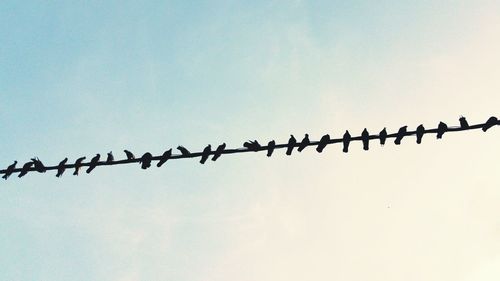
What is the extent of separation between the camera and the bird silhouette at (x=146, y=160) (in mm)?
11760

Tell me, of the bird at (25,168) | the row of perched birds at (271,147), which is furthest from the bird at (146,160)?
the bird at (25,168)

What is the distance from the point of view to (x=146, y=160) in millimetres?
11914

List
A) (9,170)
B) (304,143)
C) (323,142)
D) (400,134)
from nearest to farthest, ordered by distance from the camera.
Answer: (400,134), (323,142), (304,143), (9,170)

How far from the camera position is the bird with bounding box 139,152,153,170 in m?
Result: 11.8

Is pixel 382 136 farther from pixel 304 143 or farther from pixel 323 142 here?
pixel 304 143

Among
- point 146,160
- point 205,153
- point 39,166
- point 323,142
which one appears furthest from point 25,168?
point 323,142

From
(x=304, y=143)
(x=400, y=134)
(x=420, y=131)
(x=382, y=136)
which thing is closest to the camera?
(x=420, y=131)

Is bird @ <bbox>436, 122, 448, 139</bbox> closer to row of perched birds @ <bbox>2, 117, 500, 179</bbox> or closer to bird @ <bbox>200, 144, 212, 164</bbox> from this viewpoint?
row of perched birds @ <bbox>2, 117, 500, 179</bbox>

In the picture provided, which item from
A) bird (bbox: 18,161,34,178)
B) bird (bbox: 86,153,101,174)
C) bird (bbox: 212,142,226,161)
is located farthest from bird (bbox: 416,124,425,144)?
bird (bbox: 18,161,34,178)

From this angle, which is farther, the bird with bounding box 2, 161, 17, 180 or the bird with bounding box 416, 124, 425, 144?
the bird with bounding box 2, 161, 17, 180

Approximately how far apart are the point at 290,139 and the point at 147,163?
3.34 meters

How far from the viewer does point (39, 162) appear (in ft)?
43.8

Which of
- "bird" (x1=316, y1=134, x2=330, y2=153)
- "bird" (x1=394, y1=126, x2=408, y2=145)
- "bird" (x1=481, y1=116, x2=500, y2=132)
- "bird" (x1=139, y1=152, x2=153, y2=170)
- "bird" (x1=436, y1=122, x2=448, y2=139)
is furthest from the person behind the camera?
"bird" (x1=139, y1=152, x2=153, y2=170)

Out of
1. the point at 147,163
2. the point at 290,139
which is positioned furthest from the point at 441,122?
the point at 147,163
